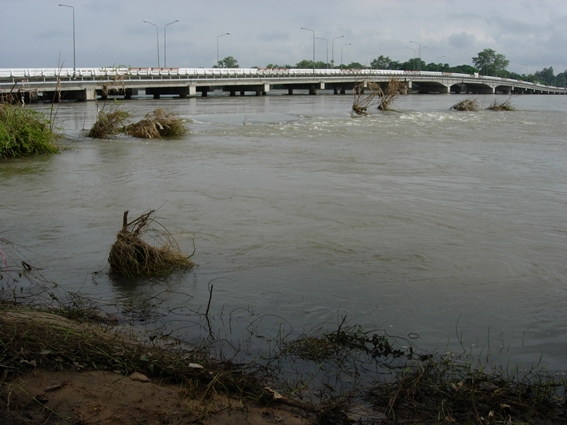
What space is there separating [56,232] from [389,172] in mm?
8663

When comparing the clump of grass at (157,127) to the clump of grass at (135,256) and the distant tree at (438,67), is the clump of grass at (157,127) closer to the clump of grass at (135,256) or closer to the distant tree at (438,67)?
→ the clump of grass at (135,256)

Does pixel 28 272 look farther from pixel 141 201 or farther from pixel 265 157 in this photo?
pixel 265 157

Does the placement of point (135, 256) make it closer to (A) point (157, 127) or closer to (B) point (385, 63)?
(A) point (157, 127)

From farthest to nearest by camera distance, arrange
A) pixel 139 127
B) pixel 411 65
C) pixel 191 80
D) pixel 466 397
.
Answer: pixel 411 65, pixel 191 80, pixel 139 127, pixel 466 397

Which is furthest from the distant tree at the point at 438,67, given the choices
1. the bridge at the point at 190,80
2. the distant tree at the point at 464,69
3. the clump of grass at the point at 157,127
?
the clump of grass at the point at 157,127

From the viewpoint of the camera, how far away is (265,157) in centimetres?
1777

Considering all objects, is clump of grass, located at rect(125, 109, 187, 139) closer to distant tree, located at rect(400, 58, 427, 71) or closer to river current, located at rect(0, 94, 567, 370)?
river current, located at rect(0, 94, 567, 370)

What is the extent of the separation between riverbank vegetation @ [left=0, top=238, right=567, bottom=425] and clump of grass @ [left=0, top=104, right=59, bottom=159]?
13.1 meters

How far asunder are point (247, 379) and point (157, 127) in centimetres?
2016

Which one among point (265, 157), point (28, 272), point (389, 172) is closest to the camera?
point (28, 272)

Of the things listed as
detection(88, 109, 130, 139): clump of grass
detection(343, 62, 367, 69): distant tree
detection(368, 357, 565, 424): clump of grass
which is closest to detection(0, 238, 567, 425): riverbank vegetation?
detection(368, 357, 565, 424): clump of grass

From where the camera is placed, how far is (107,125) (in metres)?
22.8

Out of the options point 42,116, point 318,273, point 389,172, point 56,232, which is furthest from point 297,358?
point 42,116

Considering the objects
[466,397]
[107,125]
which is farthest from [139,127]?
[466,397]
